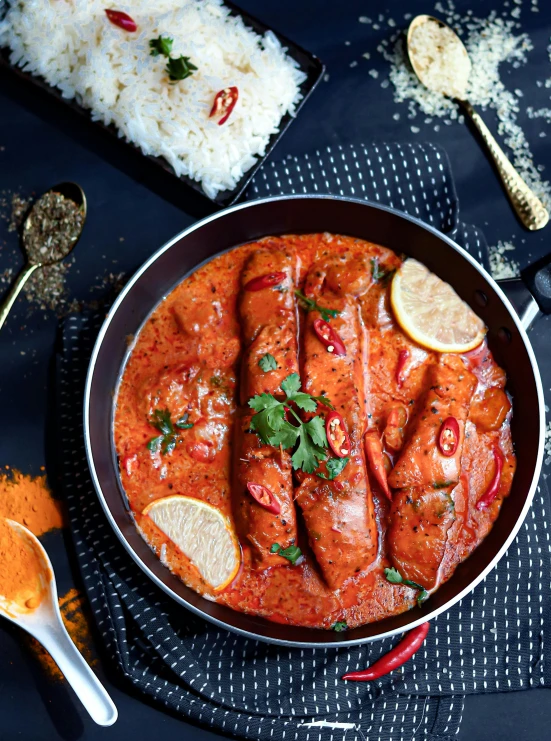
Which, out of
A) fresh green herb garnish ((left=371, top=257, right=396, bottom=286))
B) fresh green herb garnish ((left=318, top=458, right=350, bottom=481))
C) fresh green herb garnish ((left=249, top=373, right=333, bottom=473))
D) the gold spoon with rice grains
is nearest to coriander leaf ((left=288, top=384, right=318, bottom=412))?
fresh green herb garnish ((left=249, top=373, right=333, bottom=473))

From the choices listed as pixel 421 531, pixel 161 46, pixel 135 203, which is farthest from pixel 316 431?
pixel 161 46

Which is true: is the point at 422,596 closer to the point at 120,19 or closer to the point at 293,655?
the point at 293,655

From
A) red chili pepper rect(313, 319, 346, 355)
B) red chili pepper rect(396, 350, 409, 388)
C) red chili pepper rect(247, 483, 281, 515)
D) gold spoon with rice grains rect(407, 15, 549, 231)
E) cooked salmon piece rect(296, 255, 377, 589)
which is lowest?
red chili pepper rect(247, 483, 281, 515)

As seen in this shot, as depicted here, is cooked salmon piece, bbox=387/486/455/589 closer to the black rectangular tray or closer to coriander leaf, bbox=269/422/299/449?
coriander leaf, bbox=269/422/299/449

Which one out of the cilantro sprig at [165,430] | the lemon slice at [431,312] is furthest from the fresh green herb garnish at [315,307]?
the cilantro sprig at [165,430]

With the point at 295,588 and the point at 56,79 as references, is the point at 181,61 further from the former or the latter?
the point at 295,588

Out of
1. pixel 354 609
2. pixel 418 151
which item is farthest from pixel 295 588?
pixel 418 151

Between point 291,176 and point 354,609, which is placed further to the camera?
point 291,176
